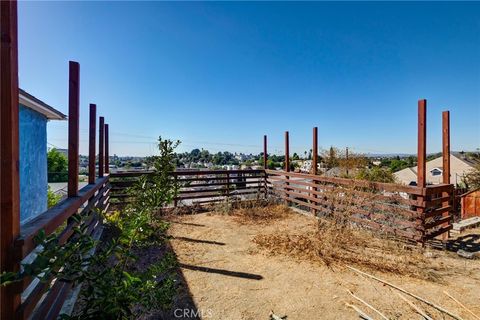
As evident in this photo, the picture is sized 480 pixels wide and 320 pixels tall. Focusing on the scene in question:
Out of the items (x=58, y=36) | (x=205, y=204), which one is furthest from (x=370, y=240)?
(x=58, y=36)

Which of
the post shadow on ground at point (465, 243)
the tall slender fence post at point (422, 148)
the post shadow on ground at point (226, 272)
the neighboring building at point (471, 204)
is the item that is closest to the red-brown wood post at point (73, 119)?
the post shadow on ground at point (226, 272)

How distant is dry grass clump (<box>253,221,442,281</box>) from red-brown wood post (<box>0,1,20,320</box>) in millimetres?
3236

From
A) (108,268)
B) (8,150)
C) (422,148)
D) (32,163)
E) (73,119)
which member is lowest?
(108,268)

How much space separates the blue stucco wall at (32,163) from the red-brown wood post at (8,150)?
439 cm

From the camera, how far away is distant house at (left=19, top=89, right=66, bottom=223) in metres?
4.46

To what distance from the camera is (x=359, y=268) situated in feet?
10.5

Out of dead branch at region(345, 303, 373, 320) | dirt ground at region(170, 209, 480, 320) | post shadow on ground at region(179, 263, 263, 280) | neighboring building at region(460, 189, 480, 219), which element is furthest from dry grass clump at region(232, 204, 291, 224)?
neighboring building at region(460, 189, 480, 219)

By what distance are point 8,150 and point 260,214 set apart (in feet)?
18.1

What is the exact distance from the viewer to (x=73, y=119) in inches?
94.3

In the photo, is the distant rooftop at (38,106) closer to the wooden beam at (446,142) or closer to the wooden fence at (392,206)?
the wooden fence at (392,206)

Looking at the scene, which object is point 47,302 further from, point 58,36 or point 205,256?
point 58,36

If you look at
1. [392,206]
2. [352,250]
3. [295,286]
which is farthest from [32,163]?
[392,206]

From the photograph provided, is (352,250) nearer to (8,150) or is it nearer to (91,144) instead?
(8,150)

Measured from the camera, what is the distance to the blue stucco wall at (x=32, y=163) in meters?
4.51
